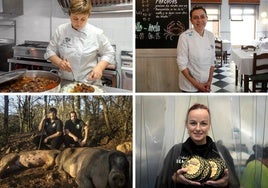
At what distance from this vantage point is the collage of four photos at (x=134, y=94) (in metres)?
1.55

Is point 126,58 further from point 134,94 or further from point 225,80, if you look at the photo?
point 225,80

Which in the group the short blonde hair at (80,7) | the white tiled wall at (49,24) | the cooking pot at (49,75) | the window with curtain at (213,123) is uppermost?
the short blonde hair at (80,7)

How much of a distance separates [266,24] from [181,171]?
0.72 meters

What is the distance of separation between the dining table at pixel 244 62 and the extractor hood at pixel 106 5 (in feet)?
1.56

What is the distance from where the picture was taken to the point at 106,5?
1.52 meters

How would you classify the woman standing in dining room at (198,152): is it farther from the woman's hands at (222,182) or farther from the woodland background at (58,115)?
the woodland background at (58,115)

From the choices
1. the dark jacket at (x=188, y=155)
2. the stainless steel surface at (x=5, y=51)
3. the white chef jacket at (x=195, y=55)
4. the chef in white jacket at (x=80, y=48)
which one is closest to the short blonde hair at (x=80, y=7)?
the chef in white jacket at (x=80, y=48)

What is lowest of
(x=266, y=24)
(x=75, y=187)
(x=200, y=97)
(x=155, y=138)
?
(x=75, y=187)

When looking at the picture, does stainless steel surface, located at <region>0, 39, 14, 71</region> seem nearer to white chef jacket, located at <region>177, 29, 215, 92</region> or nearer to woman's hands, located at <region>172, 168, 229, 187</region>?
white chef jacket, located at <region>177, 29, 215, 92</region>

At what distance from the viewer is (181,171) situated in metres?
1.60

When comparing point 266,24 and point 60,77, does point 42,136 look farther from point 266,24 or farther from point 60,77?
point 266,24

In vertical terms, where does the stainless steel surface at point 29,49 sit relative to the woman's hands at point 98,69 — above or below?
above

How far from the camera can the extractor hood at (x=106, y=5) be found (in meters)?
1.52

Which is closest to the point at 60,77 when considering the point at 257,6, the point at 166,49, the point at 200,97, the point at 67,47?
the point at 67,47
